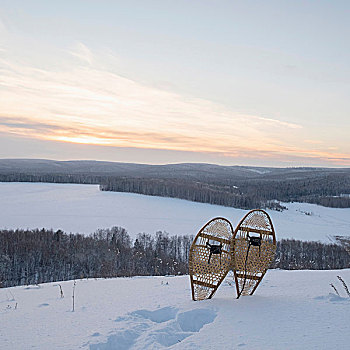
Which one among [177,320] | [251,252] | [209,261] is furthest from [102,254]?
[177,320]

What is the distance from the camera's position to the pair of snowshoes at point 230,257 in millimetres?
6828

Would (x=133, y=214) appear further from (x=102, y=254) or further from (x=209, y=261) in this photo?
(x=209, y=261)

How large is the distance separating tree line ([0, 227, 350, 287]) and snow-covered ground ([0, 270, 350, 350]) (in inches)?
1125

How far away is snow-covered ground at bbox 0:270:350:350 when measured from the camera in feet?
14.9

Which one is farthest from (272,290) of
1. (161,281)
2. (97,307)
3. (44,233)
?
(44,233)

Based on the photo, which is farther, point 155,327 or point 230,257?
point 230,257

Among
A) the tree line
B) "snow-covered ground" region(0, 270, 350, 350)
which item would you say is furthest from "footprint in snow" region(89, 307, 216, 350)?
the tree line

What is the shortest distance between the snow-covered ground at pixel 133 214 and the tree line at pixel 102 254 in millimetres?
6606

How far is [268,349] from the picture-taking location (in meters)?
4.15

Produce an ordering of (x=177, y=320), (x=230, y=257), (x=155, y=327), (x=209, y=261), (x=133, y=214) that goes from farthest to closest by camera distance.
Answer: (x=133, y=214), (x=209, y=261), (x=230, y=257), (x=177, y=320), (x=155, y=327)

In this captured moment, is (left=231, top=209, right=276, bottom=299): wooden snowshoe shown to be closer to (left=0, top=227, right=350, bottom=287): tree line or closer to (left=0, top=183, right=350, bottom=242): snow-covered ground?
(left=0, top=227, right=350, bottom=287): tree line

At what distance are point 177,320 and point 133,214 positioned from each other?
232ft

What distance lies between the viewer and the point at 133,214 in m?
75.4

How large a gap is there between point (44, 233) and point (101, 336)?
2047 inches
